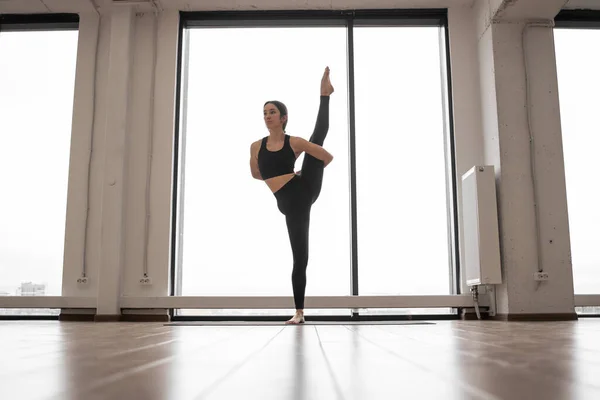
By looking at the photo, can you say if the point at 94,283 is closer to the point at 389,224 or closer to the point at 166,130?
the point at 166,130

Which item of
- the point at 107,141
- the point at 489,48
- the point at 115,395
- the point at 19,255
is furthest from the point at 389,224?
the point at 115,395

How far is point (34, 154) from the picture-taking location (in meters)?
5.65

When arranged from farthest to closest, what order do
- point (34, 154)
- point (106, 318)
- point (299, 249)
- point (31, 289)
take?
point (34, 154)
point (31, 289)
point (106, 318)
point (299, 249)

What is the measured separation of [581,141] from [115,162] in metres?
4.11

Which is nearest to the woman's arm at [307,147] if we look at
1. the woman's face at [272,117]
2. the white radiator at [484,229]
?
the woman's face at [272,117]

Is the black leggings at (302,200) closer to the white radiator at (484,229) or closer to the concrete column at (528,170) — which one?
the white radiator at (484,229)

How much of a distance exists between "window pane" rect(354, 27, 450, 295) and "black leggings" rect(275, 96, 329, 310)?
2.47ft

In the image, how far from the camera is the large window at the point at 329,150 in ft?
17.2

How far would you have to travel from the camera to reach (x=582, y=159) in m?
5.46

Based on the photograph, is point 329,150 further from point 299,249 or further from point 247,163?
point 299,249

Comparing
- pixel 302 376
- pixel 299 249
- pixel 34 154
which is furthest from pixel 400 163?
pixel 302 376

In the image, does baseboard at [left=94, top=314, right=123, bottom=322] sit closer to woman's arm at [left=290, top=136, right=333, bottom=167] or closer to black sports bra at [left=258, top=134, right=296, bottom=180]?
black sports bra at [left=258, top=134, right=296, bottom=180]

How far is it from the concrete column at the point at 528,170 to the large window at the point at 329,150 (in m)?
0.70

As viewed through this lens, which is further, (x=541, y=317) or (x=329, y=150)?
(x=329, y=150)
